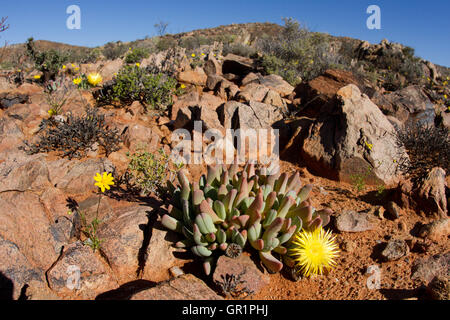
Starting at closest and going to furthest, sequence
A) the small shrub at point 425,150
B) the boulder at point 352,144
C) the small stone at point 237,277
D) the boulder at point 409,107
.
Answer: the small stone at point 237,277, the boulder at point 352,144, the small shrub at point 425,150, the boulder at point 409,107

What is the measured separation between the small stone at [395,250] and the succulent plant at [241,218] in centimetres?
60

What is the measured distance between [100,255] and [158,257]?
59 centimetres

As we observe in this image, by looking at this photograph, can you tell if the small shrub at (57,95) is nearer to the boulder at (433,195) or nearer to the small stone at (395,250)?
the small stone at (395,250)

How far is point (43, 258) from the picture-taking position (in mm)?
2611

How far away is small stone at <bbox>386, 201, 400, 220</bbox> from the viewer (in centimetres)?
321

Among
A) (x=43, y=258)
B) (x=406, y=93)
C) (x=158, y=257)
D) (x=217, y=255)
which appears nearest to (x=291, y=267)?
(x=217, y=255)

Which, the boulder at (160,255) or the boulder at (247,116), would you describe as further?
the boulder at (247,116)

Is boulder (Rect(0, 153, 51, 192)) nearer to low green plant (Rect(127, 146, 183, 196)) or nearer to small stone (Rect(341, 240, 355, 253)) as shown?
low green plant (Rect(127, 146, 183, 196))

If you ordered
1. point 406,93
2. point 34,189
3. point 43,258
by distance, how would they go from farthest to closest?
point 406,93 < point 34,189 < point 43,258

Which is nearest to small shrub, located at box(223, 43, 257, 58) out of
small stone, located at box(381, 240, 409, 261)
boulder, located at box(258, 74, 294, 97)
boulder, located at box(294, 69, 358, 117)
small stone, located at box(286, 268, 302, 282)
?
boulder, located at box(258, 74, 294, 97)

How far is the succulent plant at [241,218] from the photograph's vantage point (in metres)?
2.50

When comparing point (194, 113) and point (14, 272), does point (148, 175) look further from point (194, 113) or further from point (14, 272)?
point (194, 113)

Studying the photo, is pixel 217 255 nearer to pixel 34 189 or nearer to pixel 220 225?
pixel 220 225

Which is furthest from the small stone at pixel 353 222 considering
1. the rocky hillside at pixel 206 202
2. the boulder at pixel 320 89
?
the boulder at pixel 320 89
